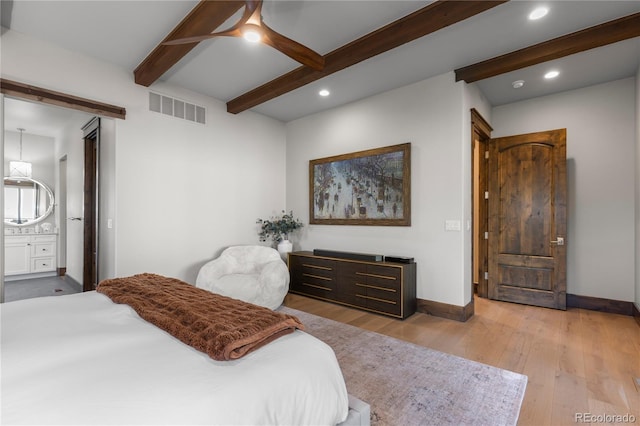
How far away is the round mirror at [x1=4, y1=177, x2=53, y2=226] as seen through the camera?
542cm

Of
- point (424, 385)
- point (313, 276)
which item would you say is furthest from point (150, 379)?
point (313, 276)

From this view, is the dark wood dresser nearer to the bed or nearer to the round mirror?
the bed

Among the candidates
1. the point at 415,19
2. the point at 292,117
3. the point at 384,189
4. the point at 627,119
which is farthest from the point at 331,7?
the point at 627,119

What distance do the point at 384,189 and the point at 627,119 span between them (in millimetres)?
2975

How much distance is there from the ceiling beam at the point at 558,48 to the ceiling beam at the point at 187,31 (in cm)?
252

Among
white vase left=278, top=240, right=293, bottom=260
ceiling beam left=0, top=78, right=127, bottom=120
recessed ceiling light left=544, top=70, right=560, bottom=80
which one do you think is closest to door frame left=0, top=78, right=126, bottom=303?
ceiling beam left=0, top=78, right=127, bottom=120

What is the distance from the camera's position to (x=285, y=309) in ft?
12.5

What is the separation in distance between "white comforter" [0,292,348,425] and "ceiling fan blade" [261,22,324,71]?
75.5 inches

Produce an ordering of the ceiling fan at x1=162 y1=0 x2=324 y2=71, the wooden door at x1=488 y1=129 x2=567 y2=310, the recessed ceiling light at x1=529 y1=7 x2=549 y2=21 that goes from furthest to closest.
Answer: the wooden door at x1=488 y1=129 x2=567 y2=310 → the recessed ceiling light at x1=529 y1=7 x2=549 y2=21 → the ceiling fan at x1=162 y1=0 x2=324 y2=71

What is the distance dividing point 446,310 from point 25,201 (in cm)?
730

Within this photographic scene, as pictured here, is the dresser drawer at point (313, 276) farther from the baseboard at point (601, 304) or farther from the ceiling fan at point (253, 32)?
the baseboard at point (601, 304)

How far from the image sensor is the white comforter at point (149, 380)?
2.81ft

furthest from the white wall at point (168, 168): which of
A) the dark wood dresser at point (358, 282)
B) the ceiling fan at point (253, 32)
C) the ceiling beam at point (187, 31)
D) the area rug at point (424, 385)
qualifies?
the area rug at point (424, 385)

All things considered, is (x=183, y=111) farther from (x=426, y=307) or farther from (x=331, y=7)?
(x=426, y=307)
